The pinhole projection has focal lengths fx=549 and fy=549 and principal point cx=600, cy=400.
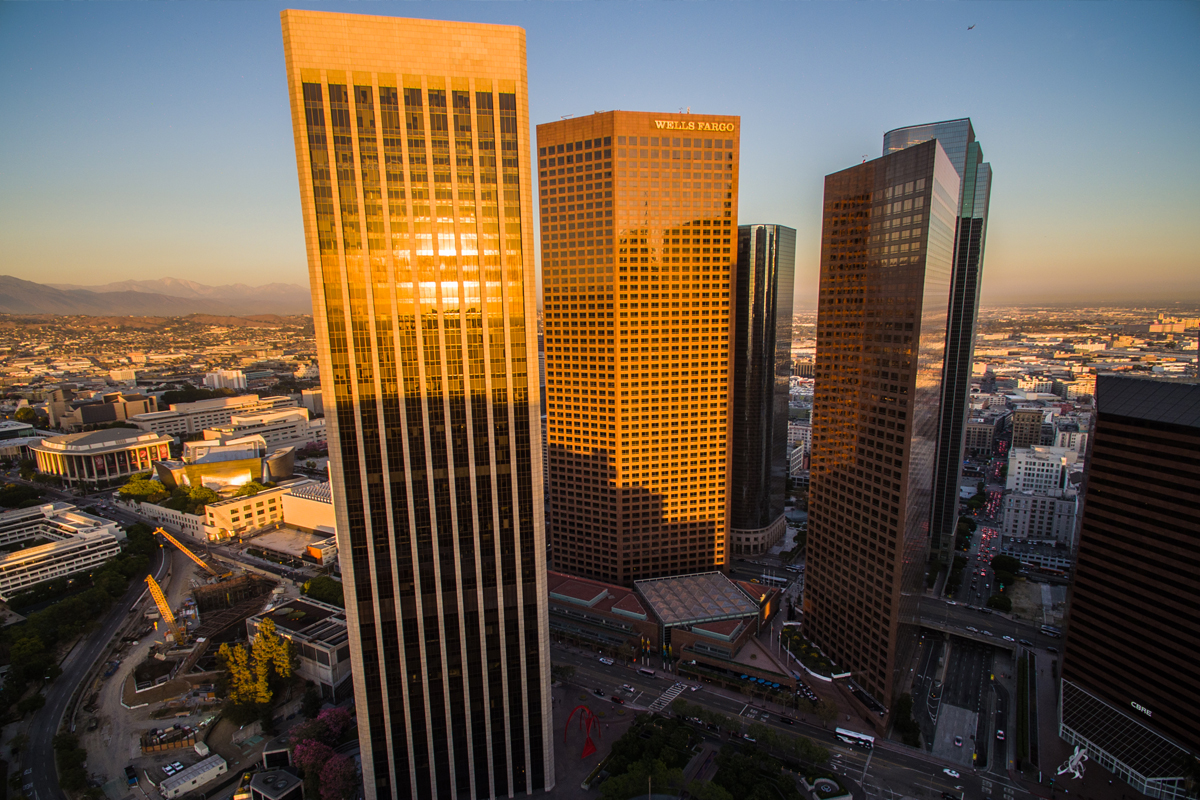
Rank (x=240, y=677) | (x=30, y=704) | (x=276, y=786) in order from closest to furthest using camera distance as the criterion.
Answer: (x=276, y=786) < (x=30, y=704) < (x=240, y=677)

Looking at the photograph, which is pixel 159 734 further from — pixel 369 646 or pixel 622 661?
pixel 622 661

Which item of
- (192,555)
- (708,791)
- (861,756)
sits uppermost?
(708,791)

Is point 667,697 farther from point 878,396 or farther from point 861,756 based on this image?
point 878,396

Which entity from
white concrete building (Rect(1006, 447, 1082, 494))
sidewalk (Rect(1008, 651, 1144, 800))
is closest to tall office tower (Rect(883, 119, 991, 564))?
white concrete building (Rect(1006, 447, 1082, 494))

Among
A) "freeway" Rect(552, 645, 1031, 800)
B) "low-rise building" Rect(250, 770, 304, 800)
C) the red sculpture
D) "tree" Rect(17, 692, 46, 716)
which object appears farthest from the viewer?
"tree" Rect(17, 692, 46, 716)

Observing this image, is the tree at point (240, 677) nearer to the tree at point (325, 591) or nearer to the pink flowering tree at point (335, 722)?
the pink flowering tree at point (335, 722)

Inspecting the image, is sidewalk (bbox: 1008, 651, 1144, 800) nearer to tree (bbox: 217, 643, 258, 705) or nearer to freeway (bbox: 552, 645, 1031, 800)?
freeway (bbox: 552, 645, 1031, 800)

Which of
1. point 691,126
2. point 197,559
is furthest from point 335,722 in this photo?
point 691,126
